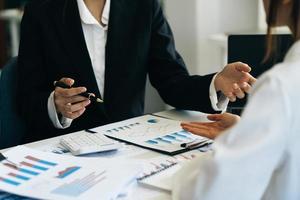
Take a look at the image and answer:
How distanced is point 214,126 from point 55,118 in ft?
1.66

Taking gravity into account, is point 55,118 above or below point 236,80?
below

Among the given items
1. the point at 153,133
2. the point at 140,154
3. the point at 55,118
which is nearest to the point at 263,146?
the point at 140,154

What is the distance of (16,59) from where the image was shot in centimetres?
155

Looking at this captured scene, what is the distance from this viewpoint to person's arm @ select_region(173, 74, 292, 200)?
649 millimetres

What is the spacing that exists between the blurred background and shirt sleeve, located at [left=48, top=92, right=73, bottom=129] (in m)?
1.03

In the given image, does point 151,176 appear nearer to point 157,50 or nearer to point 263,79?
point 263,79

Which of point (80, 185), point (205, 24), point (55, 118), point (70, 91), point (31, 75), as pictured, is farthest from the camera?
point (205, 24)

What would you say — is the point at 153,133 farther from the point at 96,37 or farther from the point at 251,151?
→ the point at 251,151

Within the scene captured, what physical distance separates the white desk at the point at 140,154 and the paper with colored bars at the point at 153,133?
3 centimetres

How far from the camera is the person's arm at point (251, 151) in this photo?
2.13 ft

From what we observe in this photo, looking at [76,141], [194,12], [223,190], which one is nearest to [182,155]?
[76,141]

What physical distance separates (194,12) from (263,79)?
5.88 ft

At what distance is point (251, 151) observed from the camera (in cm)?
65

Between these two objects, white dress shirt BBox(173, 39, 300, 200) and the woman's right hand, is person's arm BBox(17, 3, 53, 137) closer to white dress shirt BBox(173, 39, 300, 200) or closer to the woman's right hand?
the woman's right hand
